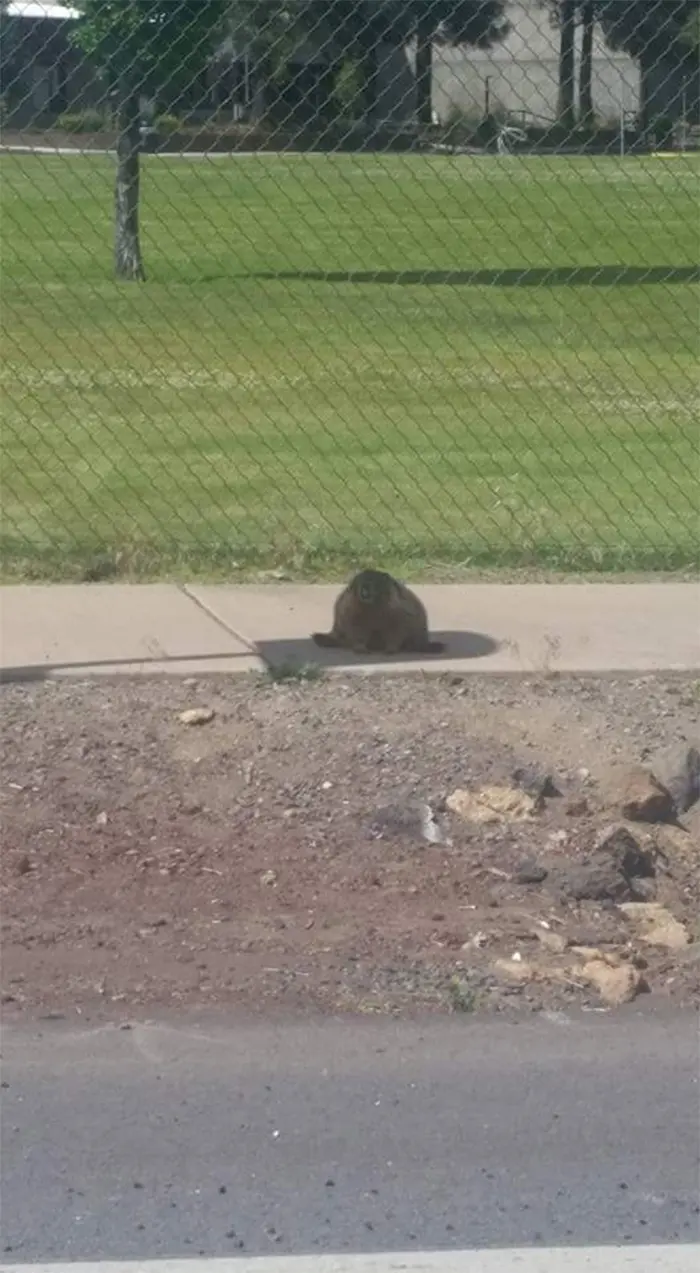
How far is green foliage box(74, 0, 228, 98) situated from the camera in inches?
445

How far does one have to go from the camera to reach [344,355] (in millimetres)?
14859

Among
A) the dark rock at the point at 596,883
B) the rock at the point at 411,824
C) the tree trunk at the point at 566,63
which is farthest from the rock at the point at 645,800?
the tree trunk at the point at 566,63

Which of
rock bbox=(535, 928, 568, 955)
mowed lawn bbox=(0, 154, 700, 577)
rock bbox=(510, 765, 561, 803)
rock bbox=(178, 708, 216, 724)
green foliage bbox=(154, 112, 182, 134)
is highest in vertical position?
green foliage bbox=(154, 112, 182, 134)

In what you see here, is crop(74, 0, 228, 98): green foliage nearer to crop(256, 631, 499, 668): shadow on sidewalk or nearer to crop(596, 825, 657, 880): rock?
crop(256, 631, 499, 668): shadow on sidewalk

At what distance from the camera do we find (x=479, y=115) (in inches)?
414

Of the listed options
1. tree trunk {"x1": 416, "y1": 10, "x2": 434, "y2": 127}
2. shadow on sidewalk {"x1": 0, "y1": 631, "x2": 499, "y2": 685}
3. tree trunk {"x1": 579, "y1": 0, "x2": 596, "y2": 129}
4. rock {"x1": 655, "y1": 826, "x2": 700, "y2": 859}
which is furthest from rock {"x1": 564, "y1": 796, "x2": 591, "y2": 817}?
tree trunk {"x1": 416, "y1": 10, "x2": 434, "y2": 127}

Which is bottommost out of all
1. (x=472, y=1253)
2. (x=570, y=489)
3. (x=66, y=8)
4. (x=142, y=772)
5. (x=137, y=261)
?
(x=472, y=1253)

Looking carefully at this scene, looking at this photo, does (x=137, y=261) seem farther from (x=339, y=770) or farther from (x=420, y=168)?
(x=339, y=770)

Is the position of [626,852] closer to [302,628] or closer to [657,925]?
[657,925]

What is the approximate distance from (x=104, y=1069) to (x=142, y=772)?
1.69 meters

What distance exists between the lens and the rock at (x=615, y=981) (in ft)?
16.5

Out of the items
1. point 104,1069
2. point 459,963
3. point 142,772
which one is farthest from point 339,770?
point 104,1069

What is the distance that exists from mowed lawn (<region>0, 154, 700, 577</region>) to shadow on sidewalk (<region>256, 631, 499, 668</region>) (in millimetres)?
1221

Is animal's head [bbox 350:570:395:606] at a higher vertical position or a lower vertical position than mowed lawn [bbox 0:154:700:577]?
lower
